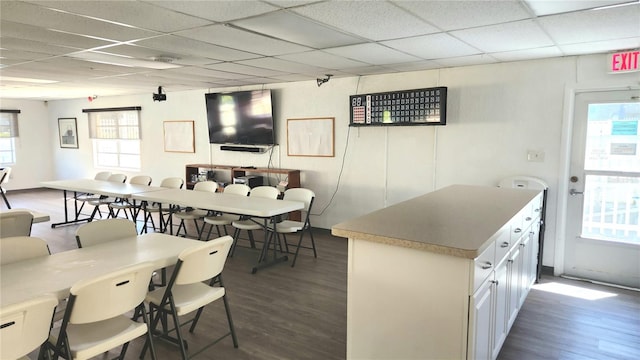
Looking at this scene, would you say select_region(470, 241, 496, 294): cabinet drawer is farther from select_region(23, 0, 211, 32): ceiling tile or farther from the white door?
the white door

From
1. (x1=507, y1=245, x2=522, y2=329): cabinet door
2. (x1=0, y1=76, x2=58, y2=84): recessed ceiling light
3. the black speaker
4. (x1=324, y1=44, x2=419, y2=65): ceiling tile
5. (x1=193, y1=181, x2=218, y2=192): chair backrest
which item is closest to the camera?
(x1=507, y1=245, x2=522, y2=329): cabinet door

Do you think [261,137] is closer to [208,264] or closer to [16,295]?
[208,264]

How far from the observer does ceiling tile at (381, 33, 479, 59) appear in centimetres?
335

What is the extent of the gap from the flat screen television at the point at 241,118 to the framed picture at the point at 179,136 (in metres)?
0.66

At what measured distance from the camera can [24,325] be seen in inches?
66.7

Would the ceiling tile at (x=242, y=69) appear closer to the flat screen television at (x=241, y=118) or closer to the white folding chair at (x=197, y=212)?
the flat screen television at (x=241, y=118)

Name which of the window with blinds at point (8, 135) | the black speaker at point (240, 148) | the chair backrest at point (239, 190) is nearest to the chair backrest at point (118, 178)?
the black speaker at point (240, 148)

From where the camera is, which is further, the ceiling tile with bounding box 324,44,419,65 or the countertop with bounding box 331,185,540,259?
the ceiling tile with bounding box 324,44,419,65

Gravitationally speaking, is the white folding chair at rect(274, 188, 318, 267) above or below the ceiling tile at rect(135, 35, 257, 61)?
below

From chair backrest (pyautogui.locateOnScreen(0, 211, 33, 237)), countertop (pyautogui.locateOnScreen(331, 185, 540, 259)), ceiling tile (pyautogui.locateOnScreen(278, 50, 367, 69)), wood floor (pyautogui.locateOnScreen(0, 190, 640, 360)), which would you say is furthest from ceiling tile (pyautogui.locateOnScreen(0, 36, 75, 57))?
countertop (pyautogui.locateOnScreen(331, 185, 540, 259))

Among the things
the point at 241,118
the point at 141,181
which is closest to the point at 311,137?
the point at 241,118

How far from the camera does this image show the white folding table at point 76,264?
2.04 meters

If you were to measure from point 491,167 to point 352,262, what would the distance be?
309 cm

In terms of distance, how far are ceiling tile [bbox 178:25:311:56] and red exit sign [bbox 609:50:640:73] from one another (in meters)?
2.94
